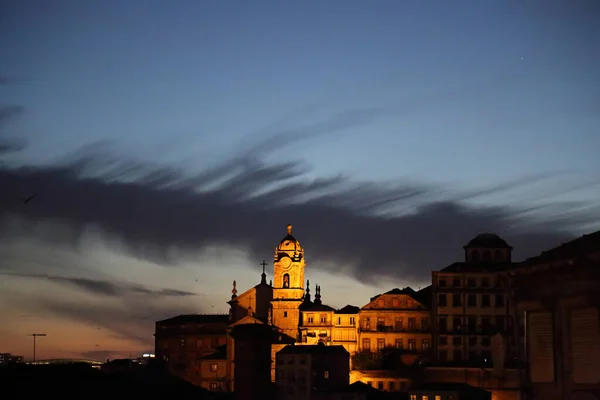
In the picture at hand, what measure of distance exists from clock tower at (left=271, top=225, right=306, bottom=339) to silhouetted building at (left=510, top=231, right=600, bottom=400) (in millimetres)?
111844

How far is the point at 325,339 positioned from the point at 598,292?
368 feet

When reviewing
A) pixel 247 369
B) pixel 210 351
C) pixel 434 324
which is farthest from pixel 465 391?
pixel 210 351

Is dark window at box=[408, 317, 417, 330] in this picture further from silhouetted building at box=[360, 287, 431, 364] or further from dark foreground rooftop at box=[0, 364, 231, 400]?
dark foreground rooftop at box=[0, 364, 231, 400]

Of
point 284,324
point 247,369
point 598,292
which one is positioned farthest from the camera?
point 284,324

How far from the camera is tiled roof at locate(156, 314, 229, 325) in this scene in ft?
494

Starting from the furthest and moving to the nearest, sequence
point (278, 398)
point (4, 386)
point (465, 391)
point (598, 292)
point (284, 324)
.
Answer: point (284, 324) < point (278, 398) < point (465, 391) < point (4, 386) < point (598, 292)

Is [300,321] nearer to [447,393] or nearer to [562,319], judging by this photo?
[447,393]

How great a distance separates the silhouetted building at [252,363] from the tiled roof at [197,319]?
203ft

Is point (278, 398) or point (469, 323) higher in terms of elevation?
point (469, 323)

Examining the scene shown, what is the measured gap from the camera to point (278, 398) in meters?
108

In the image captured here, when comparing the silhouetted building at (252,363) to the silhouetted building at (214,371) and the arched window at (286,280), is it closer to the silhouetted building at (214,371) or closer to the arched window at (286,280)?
the silhouetted building at (214,371)

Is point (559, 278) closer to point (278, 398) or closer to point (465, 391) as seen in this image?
point (465, 391)

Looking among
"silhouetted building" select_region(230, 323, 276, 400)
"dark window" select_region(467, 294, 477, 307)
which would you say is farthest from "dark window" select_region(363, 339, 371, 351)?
"silhouetted building" select_region(230, 323, 276, 400)

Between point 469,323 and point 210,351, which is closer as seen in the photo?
point 469,323
